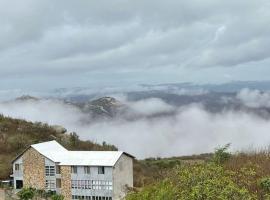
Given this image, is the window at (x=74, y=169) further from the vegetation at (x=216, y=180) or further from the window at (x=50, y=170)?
the vegetation at (x=216, y=180)

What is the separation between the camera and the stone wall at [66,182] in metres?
53.1

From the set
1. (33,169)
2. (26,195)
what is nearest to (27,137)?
(33,169)

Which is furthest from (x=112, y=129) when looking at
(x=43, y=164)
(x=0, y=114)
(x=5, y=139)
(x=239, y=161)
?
(x=239, y=161)

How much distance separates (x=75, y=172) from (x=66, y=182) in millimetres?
1703

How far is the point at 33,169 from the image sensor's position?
182 ft

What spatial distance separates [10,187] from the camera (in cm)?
5462

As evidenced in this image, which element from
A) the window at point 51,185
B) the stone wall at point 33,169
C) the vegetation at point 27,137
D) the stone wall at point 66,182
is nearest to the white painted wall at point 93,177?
the stone wall at point 66,182

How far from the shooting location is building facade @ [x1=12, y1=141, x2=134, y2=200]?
2020 inches

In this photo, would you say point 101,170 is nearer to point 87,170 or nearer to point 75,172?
point 87,170

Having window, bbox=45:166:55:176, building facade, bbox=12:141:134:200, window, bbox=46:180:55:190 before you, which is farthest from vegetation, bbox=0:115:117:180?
window, bbox=46:180:55:190

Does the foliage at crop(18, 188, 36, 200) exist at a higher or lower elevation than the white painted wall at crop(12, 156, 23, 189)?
lower

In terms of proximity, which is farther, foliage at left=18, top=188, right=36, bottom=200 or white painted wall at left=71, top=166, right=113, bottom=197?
white painted wall at left=71, top=166, right=113, bottom=197

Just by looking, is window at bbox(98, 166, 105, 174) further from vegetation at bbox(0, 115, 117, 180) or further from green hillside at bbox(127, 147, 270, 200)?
green hillside at bbox(127, 147, 270, 200)

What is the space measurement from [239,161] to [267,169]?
5.43 feet
